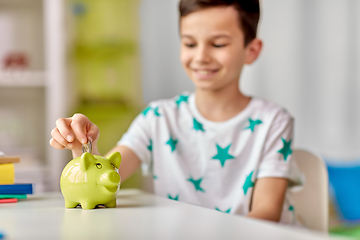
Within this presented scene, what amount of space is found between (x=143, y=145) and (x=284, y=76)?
1.41 meters

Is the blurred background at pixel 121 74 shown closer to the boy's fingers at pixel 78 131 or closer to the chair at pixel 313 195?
the chair at pixel 313 195

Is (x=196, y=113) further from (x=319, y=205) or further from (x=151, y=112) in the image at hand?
(x=319, y=205)

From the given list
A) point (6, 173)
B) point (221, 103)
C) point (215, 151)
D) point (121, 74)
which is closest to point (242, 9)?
point (221, 103)

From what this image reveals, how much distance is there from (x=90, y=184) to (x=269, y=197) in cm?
48

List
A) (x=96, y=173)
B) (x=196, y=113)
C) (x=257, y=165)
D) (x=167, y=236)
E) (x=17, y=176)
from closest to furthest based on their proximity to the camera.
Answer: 1. (x=167, y=236)
2. (x=96, y=173)
3. (x=257, y=165)
4. (x=196, y=113)
5. (x=17, y=176)

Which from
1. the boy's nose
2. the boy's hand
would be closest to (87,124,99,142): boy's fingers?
the boy's hand

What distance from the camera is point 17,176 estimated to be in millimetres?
1944

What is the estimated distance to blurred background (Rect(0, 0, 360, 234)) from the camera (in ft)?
6.79

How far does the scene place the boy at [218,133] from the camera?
1.04 m

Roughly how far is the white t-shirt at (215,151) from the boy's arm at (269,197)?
0.07ft

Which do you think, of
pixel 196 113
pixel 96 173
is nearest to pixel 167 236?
pixel 96 173

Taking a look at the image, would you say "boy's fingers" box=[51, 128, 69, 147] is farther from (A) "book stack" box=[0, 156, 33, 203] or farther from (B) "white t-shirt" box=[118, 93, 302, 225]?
(B) "white t-shirt" box=[118, 93, 302, 225]

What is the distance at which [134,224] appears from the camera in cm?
49

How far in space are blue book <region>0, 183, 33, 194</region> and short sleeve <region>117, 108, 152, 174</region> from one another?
0.39 metres
